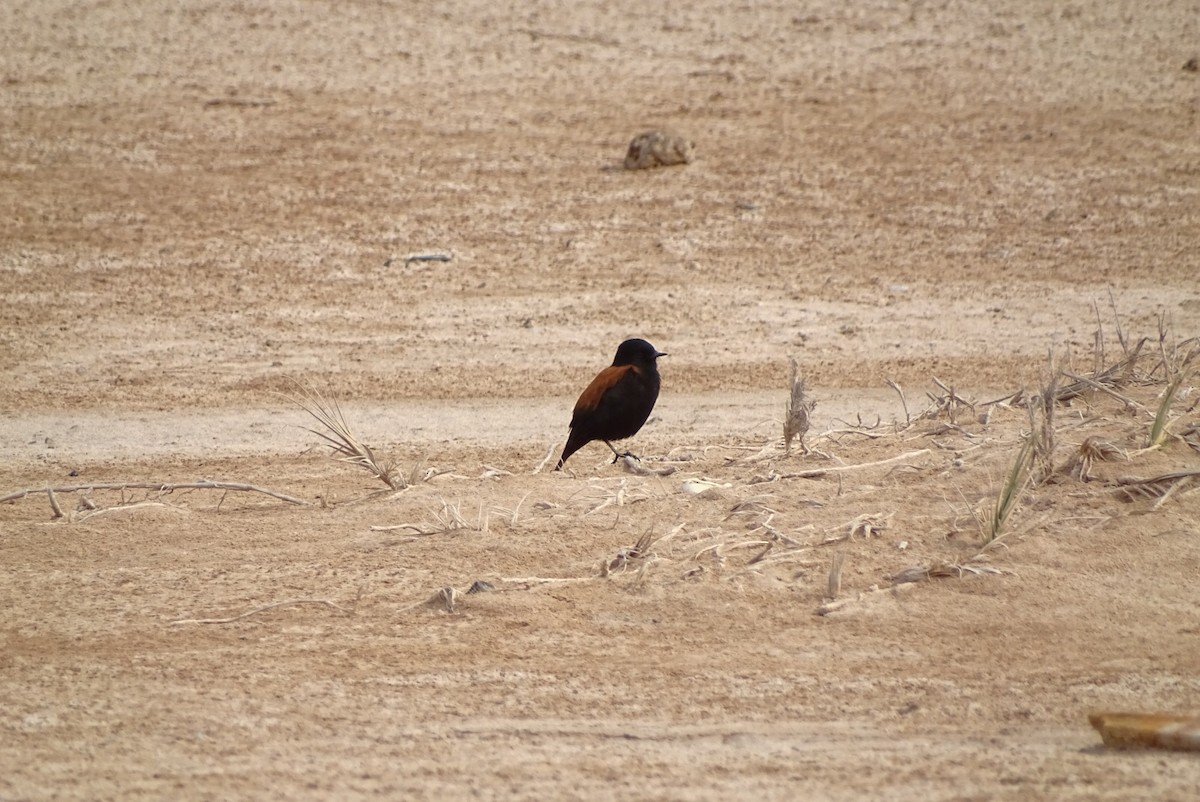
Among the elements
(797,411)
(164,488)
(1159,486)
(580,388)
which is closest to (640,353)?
(797,411)

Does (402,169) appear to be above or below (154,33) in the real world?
below

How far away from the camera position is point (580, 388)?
9.77 meters

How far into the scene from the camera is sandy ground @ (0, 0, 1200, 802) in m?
4.66

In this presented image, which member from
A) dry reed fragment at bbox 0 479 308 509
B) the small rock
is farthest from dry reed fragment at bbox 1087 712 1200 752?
the small rock

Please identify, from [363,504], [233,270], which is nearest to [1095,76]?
[233,270]

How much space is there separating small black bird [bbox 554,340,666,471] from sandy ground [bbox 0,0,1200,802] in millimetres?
241

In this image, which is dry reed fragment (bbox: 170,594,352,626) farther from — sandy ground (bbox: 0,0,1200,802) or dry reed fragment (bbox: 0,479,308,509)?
dry reed fragment (bbox: 0,479,308,509)

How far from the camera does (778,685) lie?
4879 mm

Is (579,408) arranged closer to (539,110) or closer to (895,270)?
(895,270)

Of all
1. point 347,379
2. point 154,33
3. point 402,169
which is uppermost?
point 154,33

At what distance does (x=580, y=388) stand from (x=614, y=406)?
6.85 feet

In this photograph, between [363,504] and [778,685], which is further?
[363,504]

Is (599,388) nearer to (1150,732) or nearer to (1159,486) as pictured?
(1159,486)

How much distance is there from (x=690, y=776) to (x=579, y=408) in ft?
12.2
